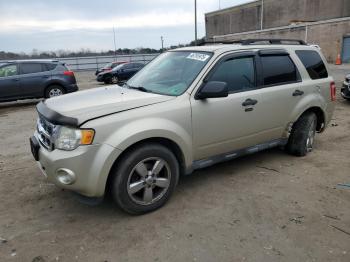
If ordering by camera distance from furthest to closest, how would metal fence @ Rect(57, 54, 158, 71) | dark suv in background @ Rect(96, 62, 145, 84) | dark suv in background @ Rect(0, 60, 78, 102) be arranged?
1. metal fence @ Rect(57, 54, 158, 71)
2. dark suv in background @ Rect(96, 62, 145, 84)
3. dark suv in background @ Rect(0, 60, 78, 102)

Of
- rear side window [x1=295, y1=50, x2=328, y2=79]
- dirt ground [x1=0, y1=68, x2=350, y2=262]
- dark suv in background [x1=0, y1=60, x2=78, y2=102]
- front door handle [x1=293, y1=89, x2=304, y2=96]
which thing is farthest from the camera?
dark suv in background [x1=0, y1=60, x2=78, y2=102]

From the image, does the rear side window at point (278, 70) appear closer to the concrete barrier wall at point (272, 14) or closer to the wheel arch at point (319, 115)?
the wheel arch at point (319, 115)

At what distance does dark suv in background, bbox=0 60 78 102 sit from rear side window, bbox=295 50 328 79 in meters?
9.25

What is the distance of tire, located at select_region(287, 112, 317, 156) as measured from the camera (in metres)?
5.13

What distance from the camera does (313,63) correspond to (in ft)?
17.1

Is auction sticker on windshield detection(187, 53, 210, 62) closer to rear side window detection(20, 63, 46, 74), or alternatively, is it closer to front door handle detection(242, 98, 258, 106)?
front door handle detection(242, 98, 258, 106)

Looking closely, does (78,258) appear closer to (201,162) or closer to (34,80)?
→ (201,162)

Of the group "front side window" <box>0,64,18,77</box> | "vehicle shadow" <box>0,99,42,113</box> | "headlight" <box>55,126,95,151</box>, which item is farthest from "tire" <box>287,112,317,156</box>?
"front side window" <box>0,64,18,77</box>

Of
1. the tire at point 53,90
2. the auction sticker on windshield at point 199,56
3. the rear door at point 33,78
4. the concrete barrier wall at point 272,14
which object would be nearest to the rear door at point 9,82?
the rear door at point 33,78

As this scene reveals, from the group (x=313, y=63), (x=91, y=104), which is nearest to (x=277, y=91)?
(x=313, y=63)

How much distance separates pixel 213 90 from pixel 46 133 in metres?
1.85

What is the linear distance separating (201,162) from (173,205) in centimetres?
62

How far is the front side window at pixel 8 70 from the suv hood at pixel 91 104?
8770mm

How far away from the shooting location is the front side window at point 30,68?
38.3 feet
